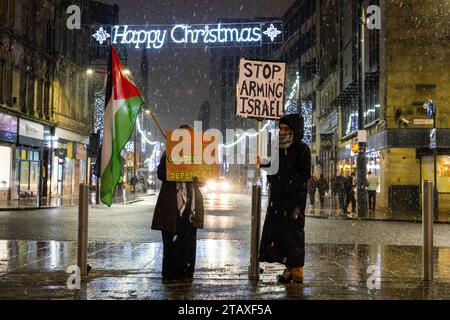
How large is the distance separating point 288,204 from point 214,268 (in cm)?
182

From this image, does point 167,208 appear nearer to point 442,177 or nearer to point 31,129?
point 442,177

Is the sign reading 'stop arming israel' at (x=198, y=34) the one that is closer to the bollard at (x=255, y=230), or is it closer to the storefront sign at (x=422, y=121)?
the storefront sign at (x=422, y=121)

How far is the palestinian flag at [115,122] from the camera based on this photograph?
7613 mm

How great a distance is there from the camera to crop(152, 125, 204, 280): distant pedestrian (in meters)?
7.20

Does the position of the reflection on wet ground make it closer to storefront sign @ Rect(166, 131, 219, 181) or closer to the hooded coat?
the hooded coat

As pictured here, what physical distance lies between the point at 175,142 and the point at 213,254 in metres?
3.13

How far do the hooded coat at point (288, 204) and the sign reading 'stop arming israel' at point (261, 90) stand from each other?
4.53ft

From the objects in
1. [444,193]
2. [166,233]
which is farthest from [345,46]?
[166,233]

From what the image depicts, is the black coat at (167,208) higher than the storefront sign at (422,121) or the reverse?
the reverse

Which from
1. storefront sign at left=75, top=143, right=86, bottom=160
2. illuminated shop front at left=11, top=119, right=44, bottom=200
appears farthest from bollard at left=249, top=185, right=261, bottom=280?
storefront sign at left=75, top=143, right=86, bottom=160

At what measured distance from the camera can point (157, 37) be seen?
3428 centimetres

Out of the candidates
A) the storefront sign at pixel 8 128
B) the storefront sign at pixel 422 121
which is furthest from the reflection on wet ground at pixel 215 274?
the storefront sign at pixel 8 128

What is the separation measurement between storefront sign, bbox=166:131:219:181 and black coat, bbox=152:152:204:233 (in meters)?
0.11

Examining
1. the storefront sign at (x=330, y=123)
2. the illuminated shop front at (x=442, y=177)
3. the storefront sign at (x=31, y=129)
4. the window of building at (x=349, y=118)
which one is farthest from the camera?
the storefront sign at (x=330, y=123)
